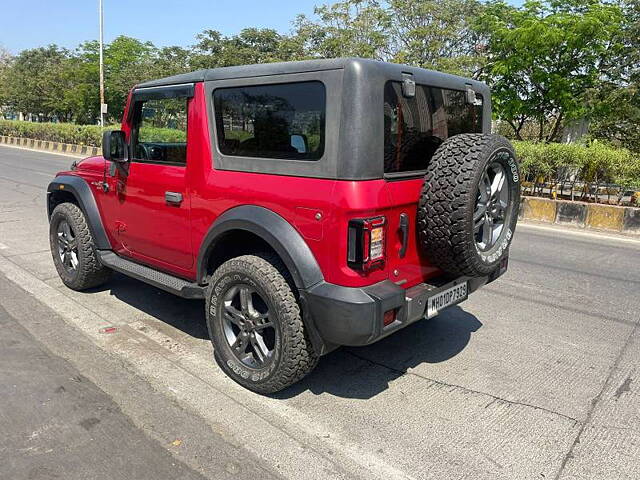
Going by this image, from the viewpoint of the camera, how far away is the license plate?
3.20 metres

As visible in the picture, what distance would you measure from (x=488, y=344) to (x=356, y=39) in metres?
23.5

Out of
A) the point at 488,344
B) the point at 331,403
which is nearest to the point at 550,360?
the point at 488,344

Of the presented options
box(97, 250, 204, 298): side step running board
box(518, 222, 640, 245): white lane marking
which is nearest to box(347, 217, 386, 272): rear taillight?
box(97, 250, 204, 298): side step running board

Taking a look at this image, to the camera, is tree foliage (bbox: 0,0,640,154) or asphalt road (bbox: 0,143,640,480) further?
tree foliage (bbox: 0,0,640,154)

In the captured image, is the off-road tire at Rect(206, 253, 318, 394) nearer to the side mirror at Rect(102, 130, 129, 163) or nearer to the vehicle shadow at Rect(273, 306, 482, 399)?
the vehicle shadow at Rect(273, 306, 482, 399)

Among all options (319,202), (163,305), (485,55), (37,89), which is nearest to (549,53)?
(485,55)

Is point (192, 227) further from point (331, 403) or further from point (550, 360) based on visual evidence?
point (550, 360)

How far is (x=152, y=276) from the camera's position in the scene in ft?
13.3

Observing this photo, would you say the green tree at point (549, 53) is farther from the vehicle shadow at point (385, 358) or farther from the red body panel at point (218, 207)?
the red body panel at point (218, 207)

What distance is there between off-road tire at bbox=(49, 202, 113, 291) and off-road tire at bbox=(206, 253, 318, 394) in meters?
2.00

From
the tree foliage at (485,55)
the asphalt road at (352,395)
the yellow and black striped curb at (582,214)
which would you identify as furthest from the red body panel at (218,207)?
the tree foliage at (485,55)

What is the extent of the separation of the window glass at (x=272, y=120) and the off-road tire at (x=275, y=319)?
703mm

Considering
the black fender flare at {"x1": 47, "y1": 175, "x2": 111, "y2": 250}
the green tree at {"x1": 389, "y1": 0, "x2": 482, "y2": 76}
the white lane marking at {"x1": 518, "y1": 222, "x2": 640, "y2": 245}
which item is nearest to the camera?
the black fender flare at {"x1": 47, "y1": 175, "x2": 111, "y2": 250}

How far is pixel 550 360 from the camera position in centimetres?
384
